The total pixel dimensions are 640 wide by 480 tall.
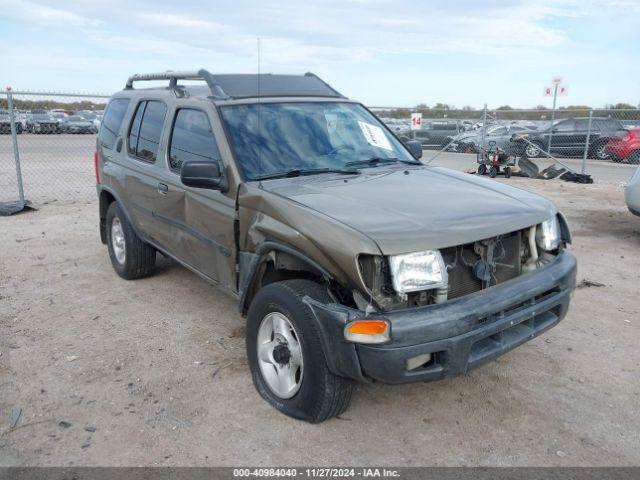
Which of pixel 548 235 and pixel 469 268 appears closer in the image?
pixel 469 268

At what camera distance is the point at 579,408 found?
3.38m

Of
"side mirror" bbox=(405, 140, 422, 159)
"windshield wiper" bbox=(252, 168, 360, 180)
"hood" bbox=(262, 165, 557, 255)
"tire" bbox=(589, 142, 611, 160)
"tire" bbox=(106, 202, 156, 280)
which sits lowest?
"tire" bbox=(106, 202, 156, 280)

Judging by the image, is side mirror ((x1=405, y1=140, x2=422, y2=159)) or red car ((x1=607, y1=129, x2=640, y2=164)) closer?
side mirror ((x1=405, y1=140, x2=422, y2=159))

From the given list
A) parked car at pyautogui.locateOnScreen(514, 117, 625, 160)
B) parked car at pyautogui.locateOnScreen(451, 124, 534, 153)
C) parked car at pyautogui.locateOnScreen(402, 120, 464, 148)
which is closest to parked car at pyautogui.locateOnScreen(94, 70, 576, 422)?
parked car at pyautogui.locateOnScreen(451, 124, 534, 153)

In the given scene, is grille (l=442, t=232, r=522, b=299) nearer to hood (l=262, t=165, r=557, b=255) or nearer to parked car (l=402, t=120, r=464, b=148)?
hood (l=262, t=165, r=557, b=255)

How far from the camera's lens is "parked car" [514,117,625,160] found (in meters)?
17.0

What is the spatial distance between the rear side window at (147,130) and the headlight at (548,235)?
313 cm

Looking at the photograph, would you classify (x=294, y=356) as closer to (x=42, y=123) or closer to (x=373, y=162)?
(x=373, y=162)

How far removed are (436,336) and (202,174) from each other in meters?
1.79

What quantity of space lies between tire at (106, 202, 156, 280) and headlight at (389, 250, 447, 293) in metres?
3.52

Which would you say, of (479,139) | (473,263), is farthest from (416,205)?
(479,139)

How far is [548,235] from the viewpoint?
3.52 metres

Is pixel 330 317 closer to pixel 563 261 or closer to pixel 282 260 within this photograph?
pixel 282 260

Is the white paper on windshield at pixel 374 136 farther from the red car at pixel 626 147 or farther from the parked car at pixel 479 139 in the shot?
the red car at pixel 626 147
